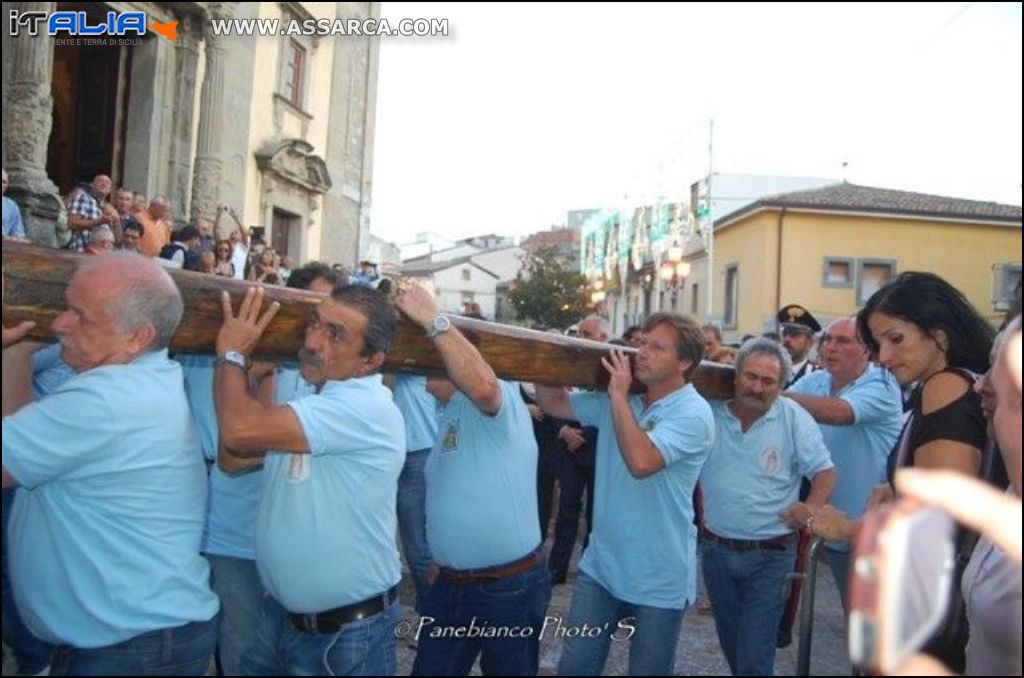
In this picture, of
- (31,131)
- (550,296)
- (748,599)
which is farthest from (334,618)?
(550,296)

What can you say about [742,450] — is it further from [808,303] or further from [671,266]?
[808,303]

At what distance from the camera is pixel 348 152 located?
779 inches

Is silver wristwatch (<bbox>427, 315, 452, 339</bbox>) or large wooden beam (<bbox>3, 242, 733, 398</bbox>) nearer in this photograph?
large wooden beam (<bbox>3, 242, 733, 398</bbox>)

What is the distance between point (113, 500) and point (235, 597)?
50.5 inches

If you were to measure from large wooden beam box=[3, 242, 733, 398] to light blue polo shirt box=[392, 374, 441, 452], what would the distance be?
→ 6.01ft

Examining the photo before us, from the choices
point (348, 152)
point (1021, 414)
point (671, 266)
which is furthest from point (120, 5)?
point (671, 266)

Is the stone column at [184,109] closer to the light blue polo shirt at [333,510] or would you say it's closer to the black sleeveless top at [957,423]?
the light blue polo shirt at [333,510]

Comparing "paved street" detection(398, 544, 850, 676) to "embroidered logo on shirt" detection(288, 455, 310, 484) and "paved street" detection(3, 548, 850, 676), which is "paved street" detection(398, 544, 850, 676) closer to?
"paved street" detection(3, 548, 850, 676)

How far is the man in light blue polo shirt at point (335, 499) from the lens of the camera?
270 cm

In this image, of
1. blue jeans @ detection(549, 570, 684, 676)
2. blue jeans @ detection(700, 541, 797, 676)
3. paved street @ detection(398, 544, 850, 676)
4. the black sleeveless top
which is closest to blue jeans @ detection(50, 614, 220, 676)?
blue jeans @ detection(549, 570, 684, 676)

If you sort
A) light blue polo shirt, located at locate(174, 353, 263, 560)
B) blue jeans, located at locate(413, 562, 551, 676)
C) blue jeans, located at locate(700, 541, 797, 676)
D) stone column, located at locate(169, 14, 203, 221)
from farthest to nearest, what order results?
stone column, located at locate(169, 14, 203, 221), blue jeans, located at locate(700, 541, 797, 676), blue jeans, located at locate(413, 562, 551, 676), light blue polo shirt, located at locate(174, 353, 263, 560)

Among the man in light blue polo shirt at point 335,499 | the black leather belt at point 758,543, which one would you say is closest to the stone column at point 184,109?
the black leather belt at point 758,543

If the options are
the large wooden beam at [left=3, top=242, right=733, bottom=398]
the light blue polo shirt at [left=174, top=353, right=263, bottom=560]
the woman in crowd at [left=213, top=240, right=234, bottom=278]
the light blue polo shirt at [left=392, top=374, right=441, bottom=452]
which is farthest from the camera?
the woman in crowd at [left=213, top=240, right=234, bottom=278]

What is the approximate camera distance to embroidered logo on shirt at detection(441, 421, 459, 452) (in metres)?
3.67
